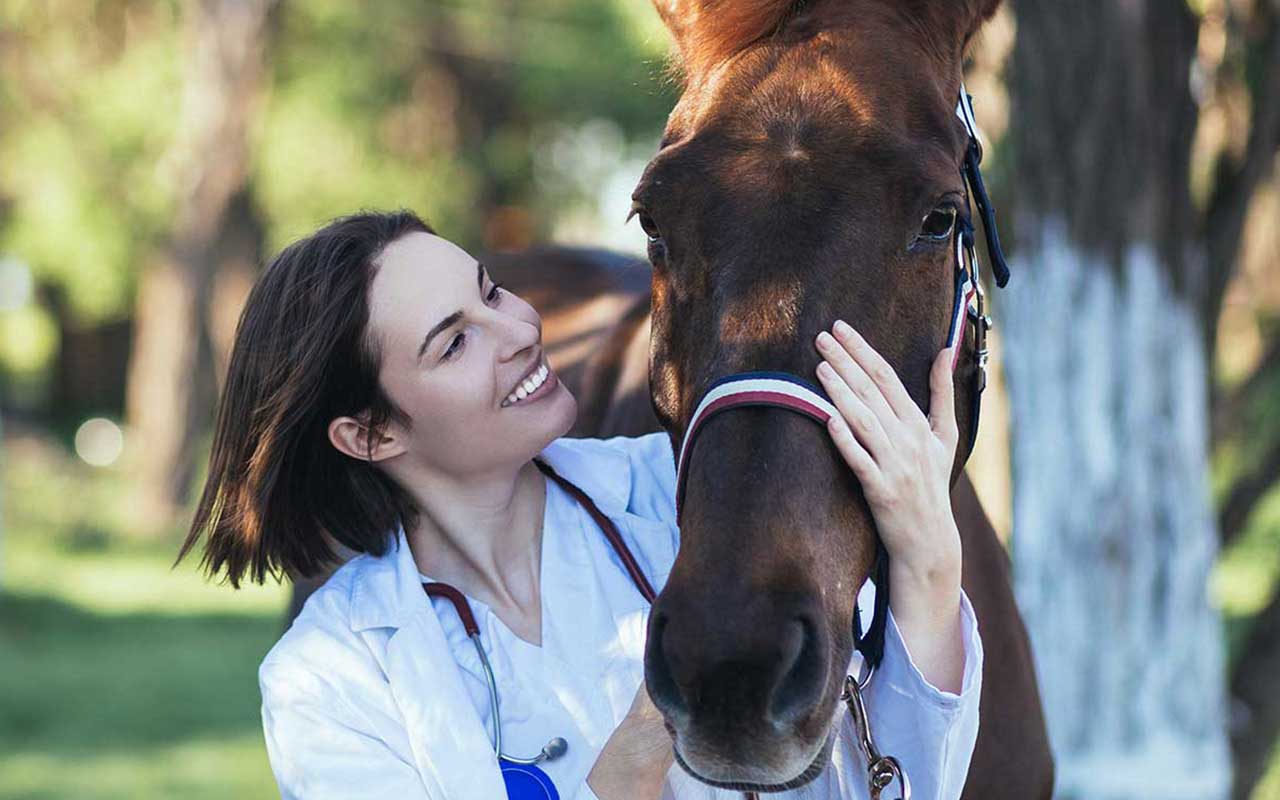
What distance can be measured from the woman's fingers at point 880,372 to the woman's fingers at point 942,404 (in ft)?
0.36

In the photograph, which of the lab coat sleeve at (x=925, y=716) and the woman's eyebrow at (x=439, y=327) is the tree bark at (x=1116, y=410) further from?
the woman's eyebrow at (x=439, y=327)

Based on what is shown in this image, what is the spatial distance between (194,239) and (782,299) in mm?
12164

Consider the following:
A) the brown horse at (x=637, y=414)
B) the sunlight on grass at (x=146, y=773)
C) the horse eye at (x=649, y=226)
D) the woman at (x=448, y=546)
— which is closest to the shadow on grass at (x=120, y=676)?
the sunlight on grass at (x=146, y=773)

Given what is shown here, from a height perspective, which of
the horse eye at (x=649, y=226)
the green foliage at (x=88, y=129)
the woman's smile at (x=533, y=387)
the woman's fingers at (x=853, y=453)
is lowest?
the green foliage at (x=88, y=129)

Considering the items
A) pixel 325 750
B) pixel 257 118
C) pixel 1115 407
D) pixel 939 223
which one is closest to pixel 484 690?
pixel 325 750

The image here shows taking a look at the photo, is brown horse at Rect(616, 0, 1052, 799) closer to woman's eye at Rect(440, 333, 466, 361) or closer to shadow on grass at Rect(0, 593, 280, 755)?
woman's eye at Rect(440, 333, 466, 361)

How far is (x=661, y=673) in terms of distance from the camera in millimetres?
1521

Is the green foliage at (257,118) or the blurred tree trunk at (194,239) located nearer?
the blurred tree trunk at (194,239)

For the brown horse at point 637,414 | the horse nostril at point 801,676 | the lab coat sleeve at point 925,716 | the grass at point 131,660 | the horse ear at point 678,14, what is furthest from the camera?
the grass at point 131,660

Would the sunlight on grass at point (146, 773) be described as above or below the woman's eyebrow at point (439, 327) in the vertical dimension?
below

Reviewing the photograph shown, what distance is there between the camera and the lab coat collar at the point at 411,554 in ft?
6.61

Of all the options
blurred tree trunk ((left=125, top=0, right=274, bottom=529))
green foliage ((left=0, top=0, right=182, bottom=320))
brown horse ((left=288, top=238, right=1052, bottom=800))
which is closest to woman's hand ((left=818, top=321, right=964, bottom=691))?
brown horse ((left=288, top=238, right=1052, bottom=800))

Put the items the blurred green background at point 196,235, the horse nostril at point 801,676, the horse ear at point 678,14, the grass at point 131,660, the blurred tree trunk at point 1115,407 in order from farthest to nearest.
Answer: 1. the blurred green background at point 196,235
2. the grass at point 131,660
3. the blurred tree trunk at point 1115,407
4. the horse ear at point 678,14
5. the horse nostril at point 801,676

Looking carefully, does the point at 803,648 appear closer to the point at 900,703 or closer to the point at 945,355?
the point at 900,703
